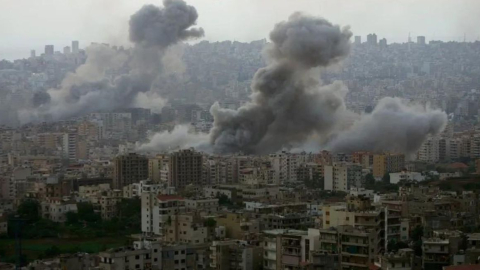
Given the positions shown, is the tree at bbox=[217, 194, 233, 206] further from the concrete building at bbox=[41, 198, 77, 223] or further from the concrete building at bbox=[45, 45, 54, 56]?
the concrete building at bbox=[45, 45, 54, 56]

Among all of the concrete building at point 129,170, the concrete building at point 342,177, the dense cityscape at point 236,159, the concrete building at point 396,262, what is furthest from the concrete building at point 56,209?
the concrete building at point 396,262

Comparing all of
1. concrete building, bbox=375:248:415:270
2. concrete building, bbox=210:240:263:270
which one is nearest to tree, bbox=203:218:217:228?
concrete building, bbox=210:240:263:270

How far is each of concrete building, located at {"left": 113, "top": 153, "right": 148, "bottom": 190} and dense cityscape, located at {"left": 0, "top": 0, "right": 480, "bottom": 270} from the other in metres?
0.04

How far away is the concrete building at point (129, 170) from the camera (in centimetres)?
2300

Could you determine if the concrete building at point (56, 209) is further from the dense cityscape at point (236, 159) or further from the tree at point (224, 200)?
the tree at point (224, 200)

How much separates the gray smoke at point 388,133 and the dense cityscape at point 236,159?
0.17ft

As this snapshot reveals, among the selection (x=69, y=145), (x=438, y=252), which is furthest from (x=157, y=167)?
(x=438, y=252)

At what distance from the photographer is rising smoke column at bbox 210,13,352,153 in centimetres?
2619

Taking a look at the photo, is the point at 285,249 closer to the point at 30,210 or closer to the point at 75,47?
the point at 30,210

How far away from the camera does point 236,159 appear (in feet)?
83.6

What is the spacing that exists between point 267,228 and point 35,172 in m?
11.9

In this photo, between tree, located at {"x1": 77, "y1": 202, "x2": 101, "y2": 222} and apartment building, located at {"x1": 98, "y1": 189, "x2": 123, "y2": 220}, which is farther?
apartment building, located at {"x1": 98, "y1": 189, "x2": 123, "y2": 220}

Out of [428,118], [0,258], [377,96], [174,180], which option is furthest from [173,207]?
[377,96]

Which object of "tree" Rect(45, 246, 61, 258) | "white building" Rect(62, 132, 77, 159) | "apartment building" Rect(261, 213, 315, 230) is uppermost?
"white building" Rect(62, 132, 77, 159)
